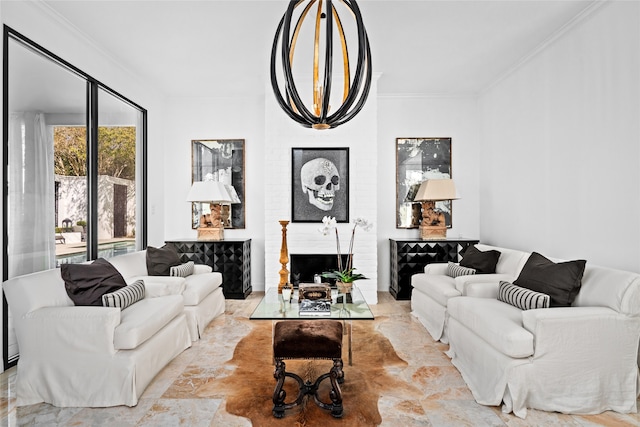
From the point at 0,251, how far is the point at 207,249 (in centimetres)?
259

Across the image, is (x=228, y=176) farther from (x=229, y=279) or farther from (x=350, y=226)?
(x=350, y=226)

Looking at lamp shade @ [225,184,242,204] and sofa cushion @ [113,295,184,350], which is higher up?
lamp shade @ [225,184,242,204]

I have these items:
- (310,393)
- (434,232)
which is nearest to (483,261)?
(434,232)

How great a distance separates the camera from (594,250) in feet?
11.2

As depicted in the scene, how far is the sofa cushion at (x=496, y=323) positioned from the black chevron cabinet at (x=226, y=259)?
285 cm

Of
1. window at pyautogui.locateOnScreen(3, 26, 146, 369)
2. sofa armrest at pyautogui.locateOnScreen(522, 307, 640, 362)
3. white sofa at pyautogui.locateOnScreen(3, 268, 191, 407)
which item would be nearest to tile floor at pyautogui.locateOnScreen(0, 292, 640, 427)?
white sofa at pyautogui.locateOnScreen(3, 268, 191, 407)

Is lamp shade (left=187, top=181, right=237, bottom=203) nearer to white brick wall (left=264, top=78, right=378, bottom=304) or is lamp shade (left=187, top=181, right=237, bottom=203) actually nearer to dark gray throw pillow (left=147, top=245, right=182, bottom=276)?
white brick wall (left=264, top=78, right=378, bottom=304)

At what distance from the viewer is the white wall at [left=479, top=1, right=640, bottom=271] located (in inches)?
120

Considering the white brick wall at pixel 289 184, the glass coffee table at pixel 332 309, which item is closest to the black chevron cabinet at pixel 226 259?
the white brick wall at pixel 289 184

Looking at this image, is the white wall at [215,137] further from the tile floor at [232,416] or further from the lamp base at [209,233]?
the tile floor at [232,416]

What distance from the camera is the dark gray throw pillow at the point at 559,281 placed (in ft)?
9.09

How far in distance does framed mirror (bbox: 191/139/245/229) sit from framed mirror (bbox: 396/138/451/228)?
2248mm

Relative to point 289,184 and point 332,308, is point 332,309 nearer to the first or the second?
point 332,308

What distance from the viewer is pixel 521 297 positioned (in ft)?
9.71
